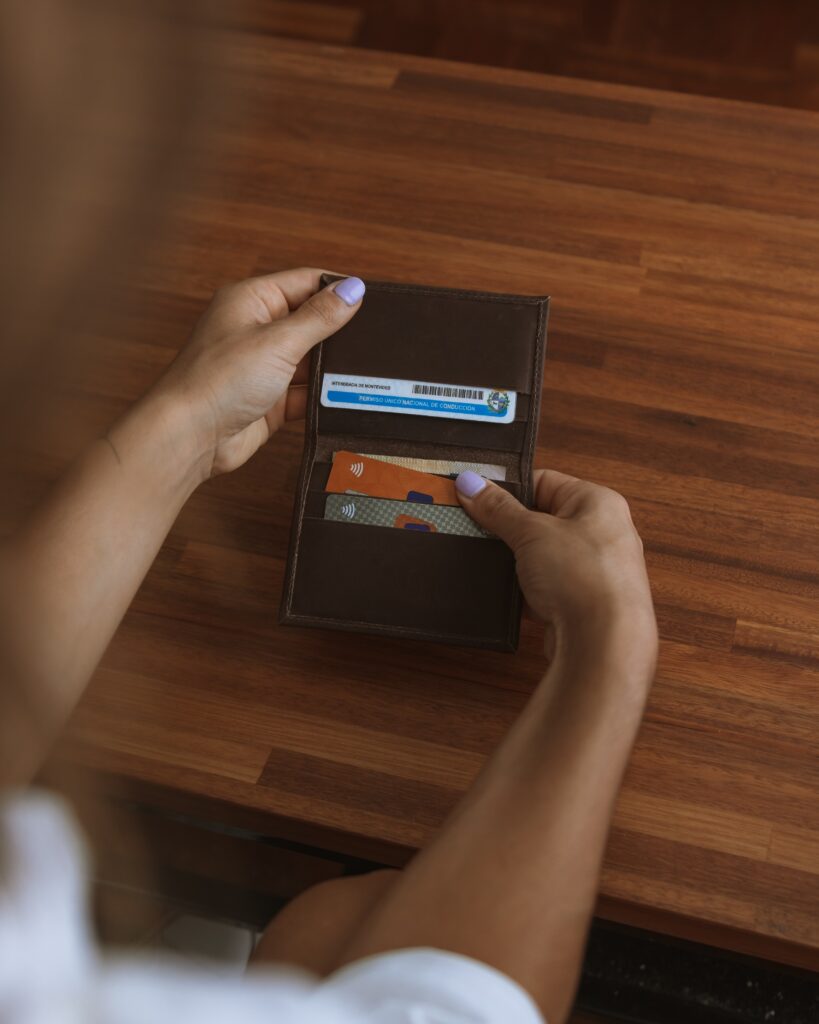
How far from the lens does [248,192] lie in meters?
1.22

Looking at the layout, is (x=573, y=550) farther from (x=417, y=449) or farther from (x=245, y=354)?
(x=245, y=354)

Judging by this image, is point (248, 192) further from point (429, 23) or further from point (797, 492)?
point (429, 23)

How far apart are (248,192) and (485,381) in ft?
1.54

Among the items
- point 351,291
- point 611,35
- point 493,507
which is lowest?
point 493,507

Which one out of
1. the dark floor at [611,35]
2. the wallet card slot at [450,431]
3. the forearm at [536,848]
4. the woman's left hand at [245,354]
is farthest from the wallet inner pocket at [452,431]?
→ the dark floor at [611,35]

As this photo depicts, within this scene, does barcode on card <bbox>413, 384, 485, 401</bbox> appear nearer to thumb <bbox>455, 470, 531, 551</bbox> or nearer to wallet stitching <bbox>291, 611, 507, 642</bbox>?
thumb <bbox>455, 470, 531, 551</bbox>

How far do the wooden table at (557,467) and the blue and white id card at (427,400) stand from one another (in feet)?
0.34

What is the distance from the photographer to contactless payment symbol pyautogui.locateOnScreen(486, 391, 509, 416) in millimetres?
930

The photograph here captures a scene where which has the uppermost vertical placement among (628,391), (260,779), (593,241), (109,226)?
(109,226)

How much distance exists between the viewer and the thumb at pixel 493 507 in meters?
0.86

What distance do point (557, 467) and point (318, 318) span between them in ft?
0.91

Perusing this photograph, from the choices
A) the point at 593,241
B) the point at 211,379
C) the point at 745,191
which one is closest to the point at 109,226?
the point at 211,379

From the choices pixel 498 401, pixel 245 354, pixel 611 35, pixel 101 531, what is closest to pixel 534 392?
pixel 498 401

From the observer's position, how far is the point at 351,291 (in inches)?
37.8
